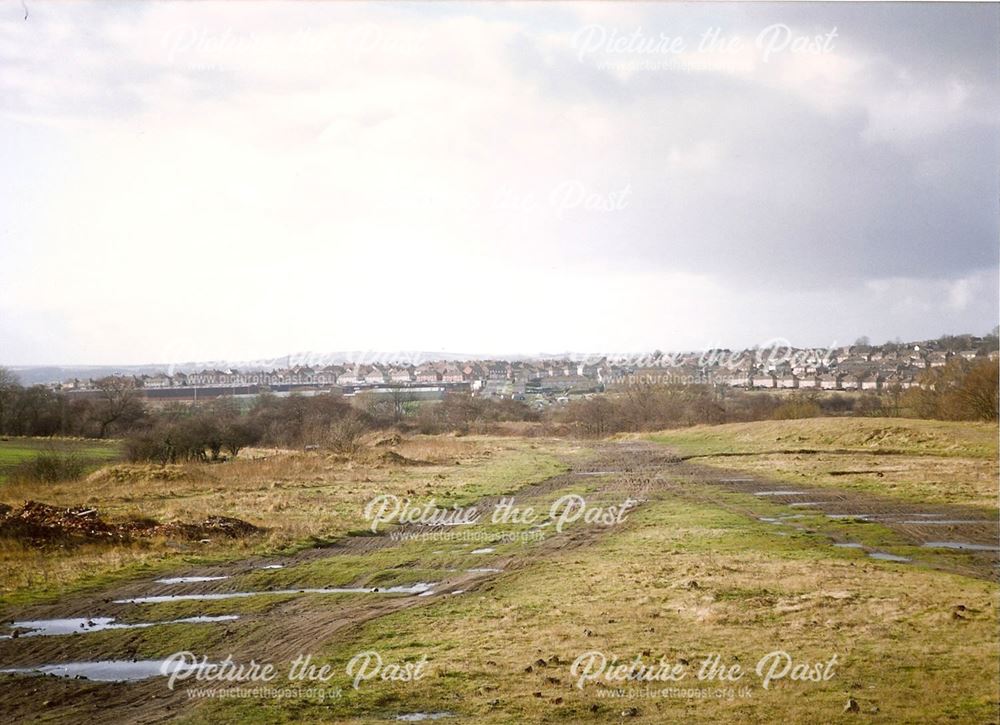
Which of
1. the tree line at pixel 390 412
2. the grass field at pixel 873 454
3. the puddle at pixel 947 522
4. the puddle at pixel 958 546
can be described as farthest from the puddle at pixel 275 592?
the tree line at pixel 390 412

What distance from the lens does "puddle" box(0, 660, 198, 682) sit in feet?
33.7

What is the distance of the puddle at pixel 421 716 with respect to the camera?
28.4 ft

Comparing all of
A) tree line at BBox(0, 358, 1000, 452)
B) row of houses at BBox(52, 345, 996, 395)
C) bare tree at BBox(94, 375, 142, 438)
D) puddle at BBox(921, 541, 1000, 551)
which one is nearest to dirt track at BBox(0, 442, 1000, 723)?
puddle at BBox(921, 541, 1000, 551)

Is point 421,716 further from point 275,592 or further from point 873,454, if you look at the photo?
point 873,454

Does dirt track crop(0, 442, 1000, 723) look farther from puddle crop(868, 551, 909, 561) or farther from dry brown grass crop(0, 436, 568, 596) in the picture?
dry brown grass crop(0, 436, 568, 596)

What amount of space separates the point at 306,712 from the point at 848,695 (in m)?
5.66

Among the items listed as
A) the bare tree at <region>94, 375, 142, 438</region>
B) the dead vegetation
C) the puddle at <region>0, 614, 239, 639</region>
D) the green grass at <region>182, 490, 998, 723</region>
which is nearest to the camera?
the green grass at <region>182, 490, 998, 723</region>

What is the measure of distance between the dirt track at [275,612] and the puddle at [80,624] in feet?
1.06

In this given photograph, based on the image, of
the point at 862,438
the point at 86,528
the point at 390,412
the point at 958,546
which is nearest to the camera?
the point at 958,546

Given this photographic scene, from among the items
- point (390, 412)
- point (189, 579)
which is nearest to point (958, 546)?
point (189, 579)

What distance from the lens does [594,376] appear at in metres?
185

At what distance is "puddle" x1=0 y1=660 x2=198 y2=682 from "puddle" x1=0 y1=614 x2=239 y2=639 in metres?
1.73

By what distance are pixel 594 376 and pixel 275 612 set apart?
17347 centimetres

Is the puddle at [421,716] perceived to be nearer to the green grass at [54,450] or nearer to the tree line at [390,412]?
the green grass at [54,450]
